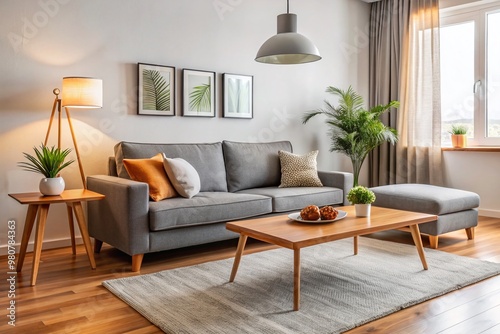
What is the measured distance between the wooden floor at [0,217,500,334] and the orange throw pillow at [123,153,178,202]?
48 cm

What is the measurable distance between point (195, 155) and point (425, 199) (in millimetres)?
1957

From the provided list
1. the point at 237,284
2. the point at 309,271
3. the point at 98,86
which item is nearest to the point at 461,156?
the point at 309,271

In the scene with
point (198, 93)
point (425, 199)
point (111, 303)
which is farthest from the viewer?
point (198, 93)

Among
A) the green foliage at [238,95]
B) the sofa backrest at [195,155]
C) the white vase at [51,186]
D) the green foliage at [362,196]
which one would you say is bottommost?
the green foliage at [362,196]

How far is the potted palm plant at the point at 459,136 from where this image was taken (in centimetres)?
514

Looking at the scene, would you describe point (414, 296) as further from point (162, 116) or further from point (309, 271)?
point (162, 116)

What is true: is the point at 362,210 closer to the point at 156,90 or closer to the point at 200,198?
the point at 200,198

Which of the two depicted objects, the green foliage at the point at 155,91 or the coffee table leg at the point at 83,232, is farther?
the green foliage at the point at 155,91

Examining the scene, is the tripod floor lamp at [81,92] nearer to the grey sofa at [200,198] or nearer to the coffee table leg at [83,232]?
the grey sofa at [200,198]

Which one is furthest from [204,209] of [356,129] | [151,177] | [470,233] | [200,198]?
[356,129]

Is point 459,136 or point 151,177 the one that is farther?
point 459,136

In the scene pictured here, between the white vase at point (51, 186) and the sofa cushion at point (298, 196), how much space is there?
5.16ft

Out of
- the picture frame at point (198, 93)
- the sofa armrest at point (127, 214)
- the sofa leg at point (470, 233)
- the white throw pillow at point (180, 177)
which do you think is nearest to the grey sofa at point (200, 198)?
the sofa armrest at point (127, 214)

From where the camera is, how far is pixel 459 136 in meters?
5.14
